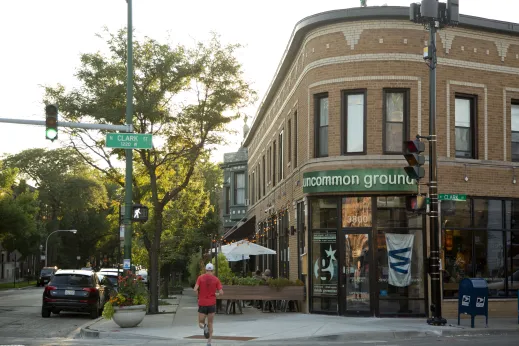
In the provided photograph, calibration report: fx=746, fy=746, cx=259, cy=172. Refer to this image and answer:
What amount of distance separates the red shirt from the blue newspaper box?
6.64 meters

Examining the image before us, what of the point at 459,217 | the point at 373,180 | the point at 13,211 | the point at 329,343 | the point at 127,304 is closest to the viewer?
the point at 329,343

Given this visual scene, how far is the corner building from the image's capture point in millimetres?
21188

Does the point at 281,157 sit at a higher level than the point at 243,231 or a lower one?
higher

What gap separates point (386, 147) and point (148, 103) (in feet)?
26.9

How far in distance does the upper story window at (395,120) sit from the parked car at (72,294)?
10855 mm

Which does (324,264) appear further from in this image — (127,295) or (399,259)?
(127,295)

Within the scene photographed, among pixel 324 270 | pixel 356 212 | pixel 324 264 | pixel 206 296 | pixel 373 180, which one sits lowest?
pixel 206 296

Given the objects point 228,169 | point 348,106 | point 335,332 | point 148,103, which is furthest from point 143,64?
point 228,169

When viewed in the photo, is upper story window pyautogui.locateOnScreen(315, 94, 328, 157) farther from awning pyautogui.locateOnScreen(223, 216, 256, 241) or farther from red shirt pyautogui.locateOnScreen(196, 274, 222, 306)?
awning pyautogui.locateOnScreen(223, 216, 256, 241)

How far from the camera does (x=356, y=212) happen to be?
21.5m

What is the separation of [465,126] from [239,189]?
29.3m

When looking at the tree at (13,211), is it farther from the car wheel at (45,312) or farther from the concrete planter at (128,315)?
the concrete planter at (128,315)

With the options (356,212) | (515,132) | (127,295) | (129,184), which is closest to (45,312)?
(127,295)

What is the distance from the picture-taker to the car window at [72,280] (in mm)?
24828
